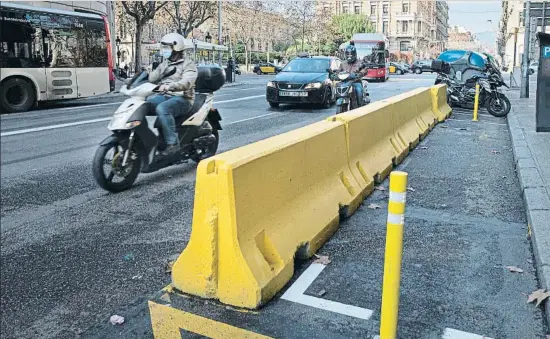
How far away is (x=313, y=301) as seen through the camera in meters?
3.38

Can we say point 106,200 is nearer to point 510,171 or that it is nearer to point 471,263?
point 471,263

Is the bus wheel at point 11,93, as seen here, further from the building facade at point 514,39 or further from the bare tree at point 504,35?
the bare tree at point 504,35

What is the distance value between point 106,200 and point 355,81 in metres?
7.54

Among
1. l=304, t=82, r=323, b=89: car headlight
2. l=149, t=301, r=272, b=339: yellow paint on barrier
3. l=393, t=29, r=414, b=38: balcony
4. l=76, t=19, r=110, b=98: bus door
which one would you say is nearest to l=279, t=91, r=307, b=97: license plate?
l=304, t=82, r=323, b=89: car headlight

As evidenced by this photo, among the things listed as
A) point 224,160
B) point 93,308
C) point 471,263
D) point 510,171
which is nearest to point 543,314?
point 471,263

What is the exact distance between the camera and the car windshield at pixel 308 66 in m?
16.8

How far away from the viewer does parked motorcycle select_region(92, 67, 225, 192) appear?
5707 millimetres

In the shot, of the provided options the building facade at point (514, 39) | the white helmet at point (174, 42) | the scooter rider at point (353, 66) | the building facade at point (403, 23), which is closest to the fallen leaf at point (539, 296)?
the white helmet at point (174, 42)

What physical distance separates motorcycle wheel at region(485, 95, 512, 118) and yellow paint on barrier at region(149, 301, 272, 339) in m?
13.2

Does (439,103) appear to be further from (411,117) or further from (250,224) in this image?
(250,224)

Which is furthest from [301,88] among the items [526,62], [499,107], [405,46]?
[405,46]

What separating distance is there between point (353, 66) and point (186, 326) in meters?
9.65

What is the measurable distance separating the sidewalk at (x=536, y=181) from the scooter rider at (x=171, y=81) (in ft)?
12.3

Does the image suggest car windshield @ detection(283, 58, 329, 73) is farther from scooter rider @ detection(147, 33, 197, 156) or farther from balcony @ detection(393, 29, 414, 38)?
balcony @ detection(393, 29, 414, 38)
